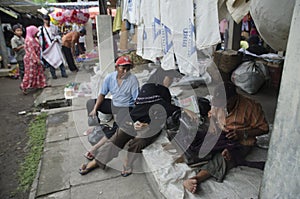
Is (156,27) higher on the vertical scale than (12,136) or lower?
higher

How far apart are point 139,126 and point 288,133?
2189mm

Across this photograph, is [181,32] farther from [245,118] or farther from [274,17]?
[274,17]

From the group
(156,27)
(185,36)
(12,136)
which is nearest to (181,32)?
(185,36)

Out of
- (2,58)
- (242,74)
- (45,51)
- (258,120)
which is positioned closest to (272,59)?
(242,74)

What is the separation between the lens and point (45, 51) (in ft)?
26.1

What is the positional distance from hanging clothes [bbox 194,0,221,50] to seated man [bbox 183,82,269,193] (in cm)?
61

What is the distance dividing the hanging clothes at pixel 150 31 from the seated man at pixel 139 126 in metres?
0.69

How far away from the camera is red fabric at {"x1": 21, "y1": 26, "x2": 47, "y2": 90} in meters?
6.89

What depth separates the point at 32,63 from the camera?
7059mm

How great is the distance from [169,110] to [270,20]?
210 centimetres

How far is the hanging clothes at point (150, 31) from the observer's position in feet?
10.8

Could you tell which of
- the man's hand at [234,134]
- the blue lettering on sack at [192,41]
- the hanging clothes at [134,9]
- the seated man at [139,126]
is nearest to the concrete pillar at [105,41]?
the hanging clothes at [134,9]

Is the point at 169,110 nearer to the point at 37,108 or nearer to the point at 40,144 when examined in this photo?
the point at 40,144

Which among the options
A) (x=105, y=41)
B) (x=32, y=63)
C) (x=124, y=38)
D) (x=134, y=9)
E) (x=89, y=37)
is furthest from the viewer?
(x=89, y=37)
